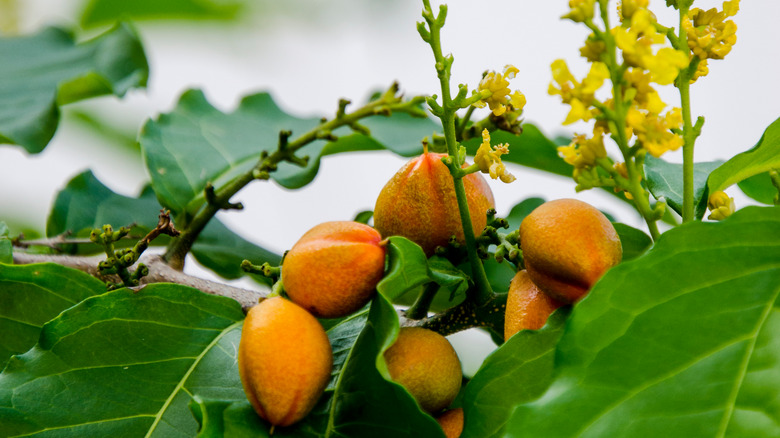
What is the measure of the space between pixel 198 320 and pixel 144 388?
8 centimetres

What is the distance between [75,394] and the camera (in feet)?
2.07

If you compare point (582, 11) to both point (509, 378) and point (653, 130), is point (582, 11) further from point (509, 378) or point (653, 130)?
point (509, 378)

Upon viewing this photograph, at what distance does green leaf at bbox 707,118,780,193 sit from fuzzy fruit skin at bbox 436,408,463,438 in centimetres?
29

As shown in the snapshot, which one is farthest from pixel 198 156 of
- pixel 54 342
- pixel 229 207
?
pixel 54 342

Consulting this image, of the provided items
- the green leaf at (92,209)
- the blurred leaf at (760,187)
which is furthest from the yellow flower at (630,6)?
the green leaf at (92,209)

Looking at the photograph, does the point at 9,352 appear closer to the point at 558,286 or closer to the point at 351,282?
the point at 351,282

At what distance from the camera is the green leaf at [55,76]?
107 centimetres

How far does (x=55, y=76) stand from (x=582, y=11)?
1042mm

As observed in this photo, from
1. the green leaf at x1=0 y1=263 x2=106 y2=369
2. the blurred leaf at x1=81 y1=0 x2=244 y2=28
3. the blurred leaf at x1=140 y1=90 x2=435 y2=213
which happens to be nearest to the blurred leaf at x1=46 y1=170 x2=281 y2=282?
the blurred leaf at x1=140 y1=90 x2=435 y2=213

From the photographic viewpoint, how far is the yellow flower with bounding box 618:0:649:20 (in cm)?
51

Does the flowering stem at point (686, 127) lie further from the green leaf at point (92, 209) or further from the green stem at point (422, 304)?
the green leaf at point (92, 209)

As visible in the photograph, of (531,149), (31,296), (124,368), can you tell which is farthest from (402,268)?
(531,149)

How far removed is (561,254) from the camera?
1.78 ft

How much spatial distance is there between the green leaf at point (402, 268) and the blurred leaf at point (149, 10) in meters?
1.64
